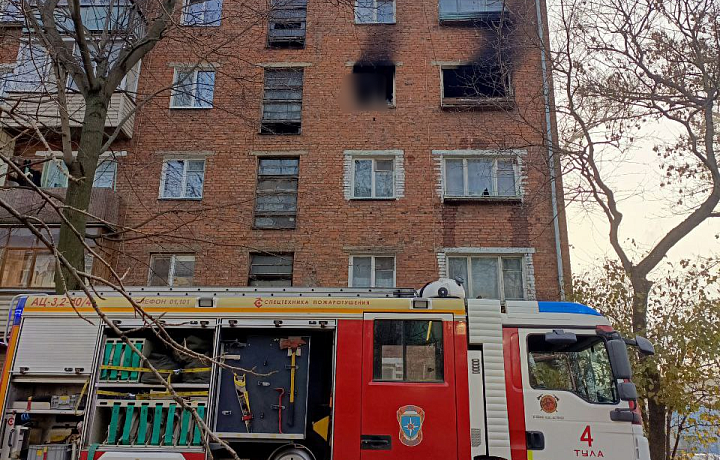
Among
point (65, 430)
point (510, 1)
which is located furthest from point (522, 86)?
point (65, 430)

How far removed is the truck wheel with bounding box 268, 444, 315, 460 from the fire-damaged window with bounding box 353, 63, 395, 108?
1206cm

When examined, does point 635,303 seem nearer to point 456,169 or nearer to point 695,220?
point 695,220

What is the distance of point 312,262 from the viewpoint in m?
16.0

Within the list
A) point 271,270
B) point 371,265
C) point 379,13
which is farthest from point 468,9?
point 271,270

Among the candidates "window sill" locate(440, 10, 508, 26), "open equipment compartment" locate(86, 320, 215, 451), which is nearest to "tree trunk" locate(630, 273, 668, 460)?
"open equipment compartment" locate(86, 320, 215, 451)

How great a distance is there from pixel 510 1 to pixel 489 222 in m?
7.40

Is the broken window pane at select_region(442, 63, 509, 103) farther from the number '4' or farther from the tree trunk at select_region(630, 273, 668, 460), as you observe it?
the number '4'

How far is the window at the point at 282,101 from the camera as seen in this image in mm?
17703

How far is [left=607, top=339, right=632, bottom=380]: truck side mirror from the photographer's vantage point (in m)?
7.39

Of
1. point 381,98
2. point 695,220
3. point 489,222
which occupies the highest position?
point 381,98

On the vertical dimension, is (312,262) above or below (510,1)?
below

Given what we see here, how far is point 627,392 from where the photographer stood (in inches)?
289

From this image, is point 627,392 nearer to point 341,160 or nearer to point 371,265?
point 371,265

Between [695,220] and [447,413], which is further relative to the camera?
[695,220]
